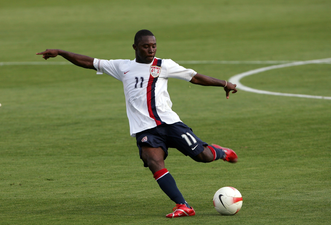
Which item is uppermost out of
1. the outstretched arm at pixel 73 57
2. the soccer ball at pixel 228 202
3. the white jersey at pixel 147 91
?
the outstretched arm at pixel 73 57

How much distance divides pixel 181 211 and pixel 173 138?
818 millimetres

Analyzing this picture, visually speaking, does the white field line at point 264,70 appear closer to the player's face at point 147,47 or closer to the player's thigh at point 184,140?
the player's thigh at point 184,140

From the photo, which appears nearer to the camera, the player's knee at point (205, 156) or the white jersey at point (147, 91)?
the white jersey at point (147, 91)

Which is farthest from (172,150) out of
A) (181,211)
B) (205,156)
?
(181,211)

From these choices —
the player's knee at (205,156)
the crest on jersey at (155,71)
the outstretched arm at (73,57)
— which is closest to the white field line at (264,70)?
the player's knee at (205,156)

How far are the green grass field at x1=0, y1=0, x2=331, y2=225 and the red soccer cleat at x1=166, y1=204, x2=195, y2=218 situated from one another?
0.09m

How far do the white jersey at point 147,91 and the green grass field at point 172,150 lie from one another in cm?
98

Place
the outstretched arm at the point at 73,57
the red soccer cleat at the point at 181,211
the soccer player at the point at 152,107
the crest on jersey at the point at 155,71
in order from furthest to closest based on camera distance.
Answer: the outstretched arm at the point at 73,57
the crest on jersey at the point at 155,71
the soccer player at the point at 152,107
the red soccer cleat at the point at 181,211

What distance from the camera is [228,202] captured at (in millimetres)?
6129

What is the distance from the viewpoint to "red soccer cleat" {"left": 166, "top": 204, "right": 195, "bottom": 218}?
6.11 metres

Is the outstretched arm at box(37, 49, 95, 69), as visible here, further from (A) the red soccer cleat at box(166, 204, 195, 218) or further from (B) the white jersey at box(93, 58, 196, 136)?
(A) the red soccer cleat at box(166, 204, 195, 218)

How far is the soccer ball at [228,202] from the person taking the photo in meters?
6.14

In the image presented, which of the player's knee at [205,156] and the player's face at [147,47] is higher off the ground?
the player's face at [147,47]

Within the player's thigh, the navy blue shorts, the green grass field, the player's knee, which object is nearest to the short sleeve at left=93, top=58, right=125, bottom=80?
the navy blue shorts
